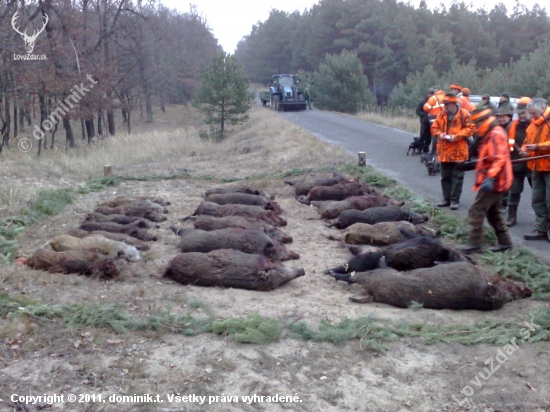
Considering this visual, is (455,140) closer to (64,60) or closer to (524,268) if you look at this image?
(524,268)

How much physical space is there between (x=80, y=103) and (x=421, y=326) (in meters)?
23.9

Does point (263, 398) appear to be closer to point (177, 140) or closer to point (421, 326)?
point (421, 326)

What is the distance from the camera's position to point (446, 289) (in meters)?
6.55

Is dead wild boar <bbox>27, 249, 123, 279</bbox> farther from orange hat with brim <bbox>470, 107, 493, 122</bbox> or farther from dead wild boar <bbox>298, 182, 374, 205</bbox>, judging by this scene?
orange hat with brim <bbox>470, 107, 493, 122</bbox>

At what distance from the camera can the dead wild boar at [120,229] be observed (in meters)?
9.48

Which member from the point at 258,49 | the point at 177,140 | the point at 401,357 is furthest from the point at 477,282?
the point at 258,49

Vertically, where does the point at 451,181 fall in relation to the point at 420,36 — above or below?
below

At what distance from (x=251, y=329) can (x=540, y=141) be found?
18.3 ft

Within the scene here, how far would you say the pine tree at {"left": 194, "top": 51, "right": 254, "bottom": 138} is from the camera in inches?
965

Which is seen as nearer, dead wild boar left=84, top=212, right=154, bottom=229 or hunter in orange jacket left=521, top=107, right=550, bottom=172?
hunter in orange jacket left=521, top=107, right=550, bottom=172

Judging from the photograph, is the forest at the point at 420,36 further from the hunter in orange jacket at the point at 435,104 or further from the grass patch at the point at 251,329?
the grass patch at the point at 251,329

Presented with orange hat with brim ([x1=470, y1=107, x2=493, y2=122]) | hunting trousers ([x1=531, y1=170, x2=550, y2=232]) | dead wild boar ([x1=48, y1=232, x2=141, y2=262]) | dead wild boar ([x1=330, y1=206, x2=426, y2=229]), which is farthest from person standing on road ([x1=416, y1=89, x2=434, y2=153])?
dead wild boar ([x1=48, y1=232, x2=141, y2=262])

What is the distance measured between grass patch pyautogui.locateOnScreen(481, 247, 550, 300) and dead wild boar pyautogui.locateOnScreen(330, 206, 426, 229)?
2.04m

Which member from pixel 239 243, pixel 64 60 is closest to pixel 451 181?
pixel 239 243
